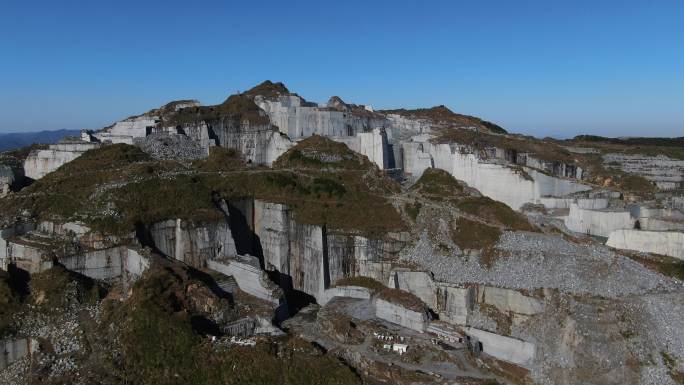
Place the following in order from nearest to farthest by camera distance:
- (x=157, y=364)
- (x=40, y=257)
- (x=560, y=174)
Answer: (x=157, y=364) → (x=40, y=257) → (x=560, y=174)

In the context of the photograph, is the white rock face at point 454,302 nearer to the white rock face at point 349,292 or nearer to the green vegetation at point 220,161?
the white rock face at point 349,292

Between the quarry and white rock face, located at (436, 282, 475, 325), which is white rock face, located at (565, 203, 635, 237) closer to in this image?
the quarry

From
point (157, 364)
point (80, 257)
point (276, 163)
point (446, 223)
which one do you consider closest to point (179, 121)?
point (276, 163)

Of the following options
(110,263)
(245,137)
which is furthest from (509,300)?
(245,137)

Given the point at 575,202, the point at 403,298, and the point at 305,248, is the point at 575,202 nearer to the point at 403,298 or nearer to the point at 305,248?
the point at 403,298

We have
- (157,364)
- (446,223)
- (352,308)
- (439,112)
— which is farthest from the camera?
(439,112)

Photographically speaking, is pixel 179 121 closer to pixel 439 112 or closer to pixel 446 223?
pixel 446 223

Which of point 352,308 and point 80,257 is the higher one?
point 80,257
